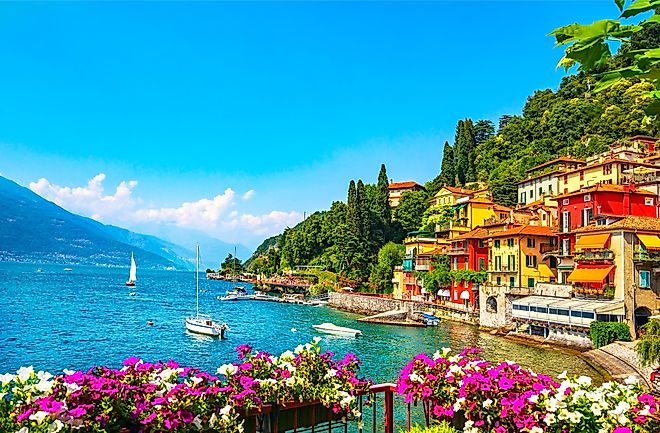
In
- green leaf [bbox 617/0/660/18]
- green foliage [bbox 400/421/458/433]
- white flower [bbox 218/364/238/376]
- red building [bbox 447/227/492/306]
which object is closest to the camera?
green leaf [bbox 617/0/660/18]

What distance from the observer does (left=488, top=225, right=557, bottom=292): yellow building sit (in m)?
38.9

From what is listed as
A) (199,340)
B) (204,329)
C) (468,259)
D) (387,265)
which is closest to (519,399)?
(199,340)

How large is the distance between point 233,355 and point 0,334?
18438 mm

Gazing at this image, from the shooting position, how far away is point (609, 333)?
28750 millimetres

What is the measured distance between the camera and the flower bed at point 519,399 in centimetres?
412

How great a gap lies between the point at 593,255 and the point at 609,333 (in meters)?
5.28

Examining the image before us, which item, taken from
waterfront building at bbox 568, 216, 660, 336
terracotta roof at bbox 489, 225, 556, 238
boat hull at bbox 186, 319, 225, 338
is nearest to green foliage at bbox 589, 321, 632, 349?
waterfront building at bbox 568, 216, 660, 336

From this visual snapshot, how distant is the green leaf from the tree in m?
73.1

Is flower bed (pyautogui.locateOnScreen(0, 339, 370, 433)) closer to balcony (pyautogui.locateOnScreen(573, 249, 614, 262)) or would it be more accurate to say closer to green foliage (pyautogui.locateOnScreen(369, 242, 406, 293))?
balcony (pyautogui.locateOnScreen(573, 249, 614, 262))

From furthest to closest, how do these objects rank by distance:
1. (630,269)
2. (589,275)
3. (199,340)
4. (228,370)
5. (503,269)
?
1. (503,269)
2. (199,340)
3. (589,275)
4. (630,269)
5. (228,370)

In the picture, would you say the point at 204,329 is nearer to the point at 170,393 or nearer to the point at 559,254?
the point at 559,254

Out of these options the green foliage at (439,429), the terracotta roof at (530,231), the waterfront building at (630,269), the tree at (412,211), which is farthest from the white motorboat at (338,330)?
the tree at (412,211)

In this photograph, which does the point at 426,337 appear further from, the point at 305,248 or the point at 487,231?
the point at 305,248

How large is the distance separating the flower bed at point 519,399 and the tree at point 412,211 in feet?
230
